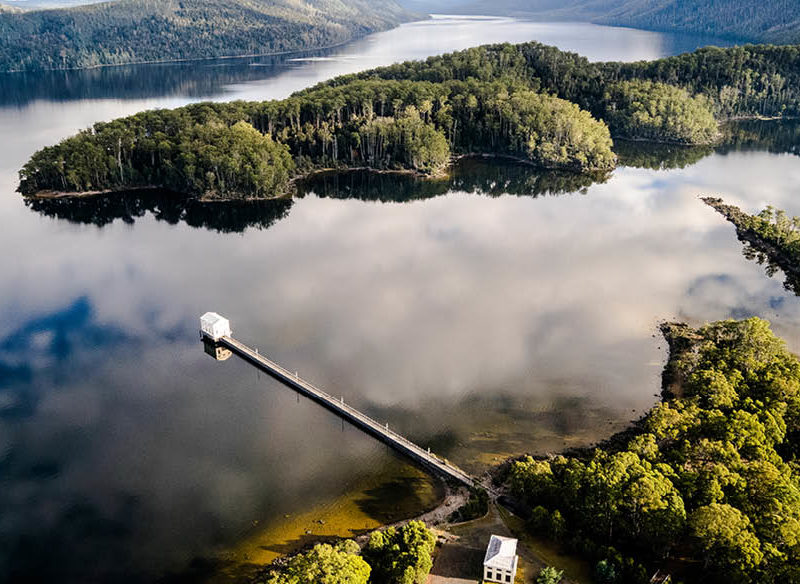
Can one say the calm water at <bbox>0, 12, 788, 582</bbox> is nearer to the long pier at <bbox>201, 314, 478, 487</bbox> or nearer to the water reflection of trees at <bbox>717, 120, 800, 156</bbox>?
the long pier at <bbox>201, 314, 478, 487</bbox>

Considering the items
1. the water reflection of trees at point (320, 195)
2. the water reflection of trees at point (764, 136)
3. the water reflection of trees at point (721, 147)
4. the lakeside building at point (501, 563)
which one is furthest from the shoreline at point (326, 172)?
the lakeside building at point (501, 563)

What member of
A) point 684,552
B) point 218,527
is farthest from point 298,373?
point 684,552

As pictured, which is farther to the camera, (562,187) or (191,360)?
(562,187)

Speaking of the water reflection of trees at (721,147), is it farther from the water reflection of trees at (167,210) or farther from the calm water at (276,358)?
the water reflection of trees at (167,210)

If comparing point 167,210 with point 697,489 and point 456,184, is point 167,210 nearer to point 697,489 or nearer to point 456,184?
point 456,184

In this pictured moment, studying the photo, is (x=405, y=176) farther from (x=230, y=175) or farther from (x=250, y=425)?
(x=250, y=425)

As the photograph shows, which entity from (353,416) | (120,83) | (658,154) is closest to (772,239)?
(658,154)

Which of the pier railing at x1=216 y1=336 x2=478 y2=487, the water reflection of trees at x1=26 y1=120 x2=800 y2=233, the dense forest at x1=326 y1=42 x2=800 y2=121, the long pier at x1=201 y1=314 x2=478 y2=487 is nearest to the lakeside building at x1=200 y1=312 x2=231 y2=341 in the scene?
the long pier at x1=201 y1=314 x2=478 y2=487
